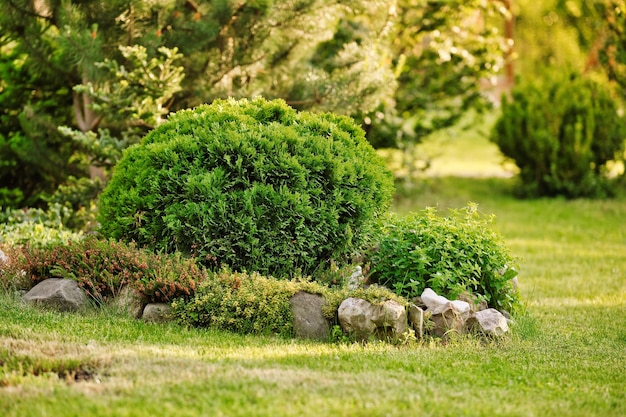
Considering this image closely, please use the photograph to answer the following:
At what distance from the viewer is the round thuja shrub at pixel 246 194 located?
20.6 ft

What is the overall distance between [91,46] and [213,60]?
1.69m

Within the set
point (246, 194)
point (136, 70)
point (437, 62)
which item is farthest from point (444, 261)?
point (437, 62)

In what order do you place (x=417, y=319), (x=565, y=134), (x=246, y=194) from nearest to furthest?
(x=417, y=319)
(x=246, y=194)
(x=565, y=134)

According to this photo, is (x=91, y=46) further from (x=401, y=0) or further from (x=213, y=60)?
(x=401, y=0)

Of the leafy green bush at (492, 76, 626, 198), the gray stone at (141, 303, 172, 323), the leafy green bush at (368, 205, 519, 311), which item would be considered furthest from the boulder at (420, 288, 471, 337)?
the leafy green bush at (492, 76, 626, 198)

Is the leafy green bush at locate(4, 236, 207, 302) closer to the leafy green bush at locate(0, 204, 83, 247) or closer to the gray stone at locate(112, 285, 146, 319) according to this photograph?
the gray stone at locate(112, 285, 146, 319)

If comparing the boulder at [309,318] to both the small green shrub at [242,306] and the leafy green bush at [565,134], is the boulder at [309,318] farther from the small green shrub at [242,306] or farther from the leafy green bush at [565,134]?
the leafy green bush at [565,134]

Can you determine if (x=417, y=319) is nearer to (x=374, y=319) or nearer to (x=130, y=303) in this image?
(x=374, y=319)

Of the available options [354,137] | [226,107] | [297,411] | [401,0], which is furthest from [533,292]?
[401,0]

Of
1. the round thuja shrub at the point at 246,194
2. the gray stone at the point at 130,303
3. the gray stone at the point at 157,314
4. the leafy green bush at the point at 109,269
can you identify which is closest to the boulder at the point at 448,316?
the round thuja shrub at the point at 246,194

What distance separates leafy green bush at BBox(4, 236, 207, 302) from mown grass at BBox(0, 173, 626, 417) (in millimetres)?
254

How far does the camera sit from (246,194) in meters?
6.26

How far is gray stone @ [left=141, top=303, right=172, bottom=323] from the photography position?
5.90 metres

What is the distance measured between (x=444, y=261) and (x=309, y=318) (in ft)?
4.10
